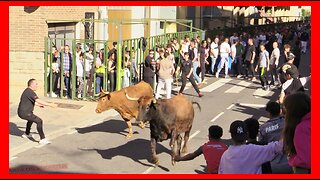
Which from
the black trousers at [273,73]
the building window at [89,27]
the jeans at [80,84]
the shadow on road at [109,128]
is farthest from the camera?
the building window at [89,27]

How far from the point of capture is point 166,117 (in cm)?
991

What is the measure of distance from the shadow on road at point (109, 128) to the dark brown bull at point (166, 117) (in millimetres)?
3130

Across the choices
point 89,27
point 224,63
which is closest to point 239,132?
point 89,27

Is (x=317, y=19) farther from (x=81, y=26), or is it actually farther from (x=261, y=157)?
(x=81, y=26)

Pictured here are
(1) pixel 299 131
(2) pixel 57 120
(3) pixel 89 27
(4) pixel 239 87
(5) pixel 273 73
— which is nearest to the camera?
(1) pixel 299 131

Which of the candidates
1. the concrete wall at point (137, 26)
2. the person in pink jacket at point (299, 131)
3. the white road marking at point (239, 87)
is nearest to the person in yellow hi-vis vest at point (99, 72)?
the white road marking at point (239, 87)

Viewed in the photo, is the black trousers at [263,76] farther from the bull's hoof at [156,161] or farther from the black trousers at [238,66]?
the bull's hoof at [156,161]

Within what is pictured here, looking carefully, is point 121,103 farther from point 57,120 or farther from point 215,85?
point 215,85

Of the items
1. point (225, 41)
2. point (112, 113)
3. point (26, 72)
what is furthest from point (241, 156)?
point (225, 41)

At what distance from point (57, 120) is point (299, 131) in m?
11.2

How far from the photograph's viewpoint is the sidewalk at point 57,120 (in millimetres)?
12250

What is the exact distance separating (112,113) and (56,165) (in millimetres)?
5585

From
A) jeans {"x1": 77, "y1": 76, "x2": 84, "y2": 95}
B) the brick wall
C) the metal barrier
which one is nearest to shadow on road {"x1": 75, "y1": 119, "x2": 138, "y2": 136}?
the metal barrier

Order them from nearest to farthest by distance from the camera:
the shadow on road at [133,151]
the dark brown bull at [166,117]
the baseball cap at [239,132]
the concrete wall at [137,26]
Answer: the baseball cap at [239,132]
the dark brown bull at [166,117]
the shadow on road at [133,151]
the concrete wall at [137,26]
